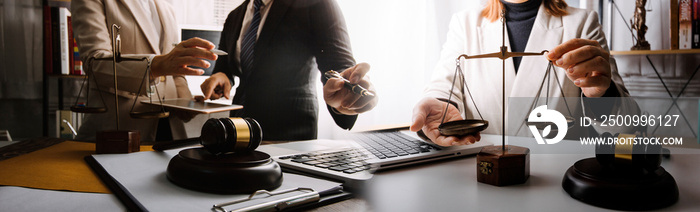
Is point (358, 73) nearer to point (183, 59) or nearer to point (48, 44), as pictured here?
point (183, 59)

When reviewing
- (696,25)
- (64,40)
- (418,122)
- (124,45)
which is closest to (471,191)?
(418,122)

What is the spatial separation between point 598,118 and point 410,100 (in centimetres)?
65

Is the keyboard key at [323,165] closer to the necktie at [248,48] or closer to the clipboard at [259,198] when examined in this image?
the clipboard at [259,198]

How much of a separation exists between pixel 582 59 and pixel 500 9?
97cm

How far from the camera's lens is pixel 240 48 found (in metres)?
1.15

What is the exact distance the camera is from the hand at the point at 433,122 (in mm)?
716

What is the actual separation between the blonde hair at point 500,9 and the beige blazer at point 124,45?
1182mm

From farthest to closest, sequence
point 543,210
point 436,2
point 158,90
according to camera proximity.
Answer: point 436,2, point 158,90, point 543,210

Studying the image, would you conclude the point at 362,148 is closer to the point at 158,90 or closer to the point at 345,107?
the point at 345,107

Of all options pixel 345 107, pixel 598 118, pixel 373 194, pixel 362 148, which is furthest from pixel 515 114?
pixel 373 194

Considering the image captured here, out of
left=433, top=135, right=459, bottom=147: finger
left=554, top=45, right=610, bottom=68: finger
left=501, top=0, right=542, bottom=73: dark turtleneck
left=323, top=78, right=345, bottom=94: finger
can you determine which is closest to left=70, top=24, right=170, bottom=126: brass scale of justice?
left=323, top=78, right=345, bottom=94: finger

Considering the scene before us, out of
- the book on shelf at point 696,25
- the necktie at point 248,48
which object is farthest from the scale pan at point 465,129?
the book on shelf at point 696,25

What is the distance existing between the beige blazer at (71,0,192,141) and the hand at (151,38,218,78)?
2 centimetres

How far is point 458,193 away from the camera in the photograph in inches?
22.3
